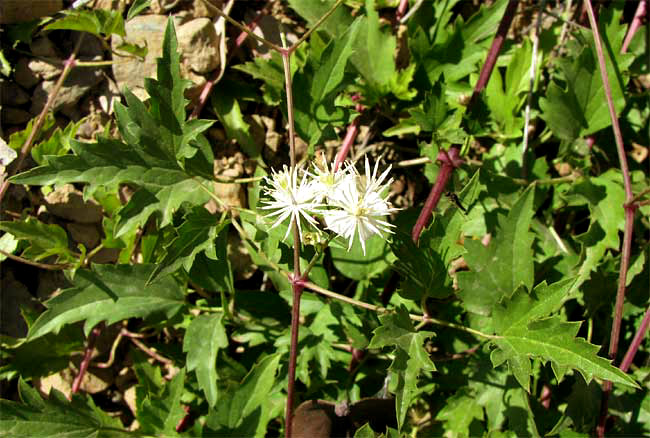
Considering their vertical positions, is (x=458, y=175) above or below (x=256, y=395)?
above

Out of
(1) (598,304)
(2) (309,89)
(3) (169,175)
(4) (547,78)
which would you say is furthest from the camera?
(4) (547,78)

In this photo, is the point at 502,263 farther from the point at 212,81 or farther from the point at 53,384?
the point at 53,384

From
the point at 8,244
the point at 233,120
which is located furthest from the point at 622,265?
the point at 8,244

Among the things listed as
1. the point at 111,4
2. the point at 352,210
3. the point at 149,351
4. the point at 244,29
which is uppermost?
the point at 111,4

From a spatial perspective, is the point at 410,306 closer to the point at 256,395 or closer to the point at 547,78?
the point at 256,395

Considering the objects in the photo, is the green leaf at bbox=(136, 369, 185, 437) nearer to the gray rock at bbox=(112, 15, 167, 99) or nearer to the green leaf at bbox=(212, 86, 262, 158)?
the green leaf at bbox=(212, 86, 262, 158)

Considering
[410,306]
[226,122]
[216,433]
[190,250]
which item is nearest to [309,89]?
[226,122]
